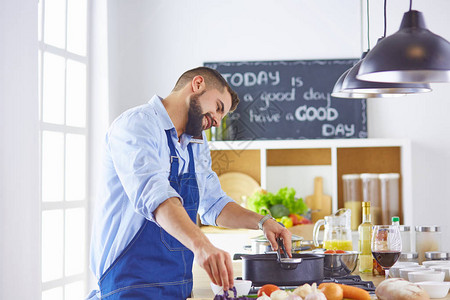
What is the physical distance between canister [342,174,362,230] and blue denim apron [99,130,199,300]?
110 inches

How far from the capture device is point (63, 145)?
4.12m

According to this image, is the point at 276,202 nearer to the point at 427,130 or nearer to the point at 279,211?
the point at 279,211

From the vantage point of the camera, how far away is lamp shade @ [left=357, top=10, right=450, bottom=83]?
1.82 m

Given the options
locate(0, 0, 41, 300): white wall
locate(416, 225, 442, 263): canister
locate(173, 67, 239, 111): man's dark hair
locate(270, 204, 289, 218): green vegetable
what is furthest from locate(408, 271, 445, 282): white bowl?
locate(270, 204, 289, 218): green vegetable

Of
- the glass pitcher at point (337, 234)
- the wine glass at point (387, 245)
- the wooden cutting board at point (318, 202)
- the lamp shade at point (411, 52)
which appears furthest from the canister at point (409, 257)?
the wooden cutting board at point (318, 202)

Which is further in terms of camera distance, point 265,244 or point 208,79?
point 265,244

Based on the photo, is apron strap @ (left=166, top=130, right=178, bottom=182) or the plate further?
the plate

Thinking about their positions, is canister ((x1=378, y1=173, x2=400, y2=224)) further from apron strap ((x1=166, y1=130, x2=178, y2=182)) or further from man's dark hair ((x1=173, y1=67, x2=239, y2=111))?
apron strap ((x1=166, y1=130, x2=178, y2=182))

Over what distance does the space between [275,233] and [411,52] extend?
0.79 meters

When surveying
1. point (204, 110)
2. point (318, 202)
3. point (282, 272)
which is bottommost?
point (282, 272)

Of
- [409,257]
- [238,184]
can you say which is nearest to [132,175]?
[409,257]

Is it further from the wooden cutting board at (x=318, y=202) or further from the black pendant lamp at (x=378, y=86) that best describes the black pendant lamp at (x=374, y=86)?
the wooden cutting board at (x=318, y=202)

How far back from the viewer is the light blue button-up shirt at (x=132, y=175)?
1.67m

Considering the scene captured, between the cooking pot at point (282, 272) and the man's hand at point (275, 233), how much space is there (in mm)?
216
